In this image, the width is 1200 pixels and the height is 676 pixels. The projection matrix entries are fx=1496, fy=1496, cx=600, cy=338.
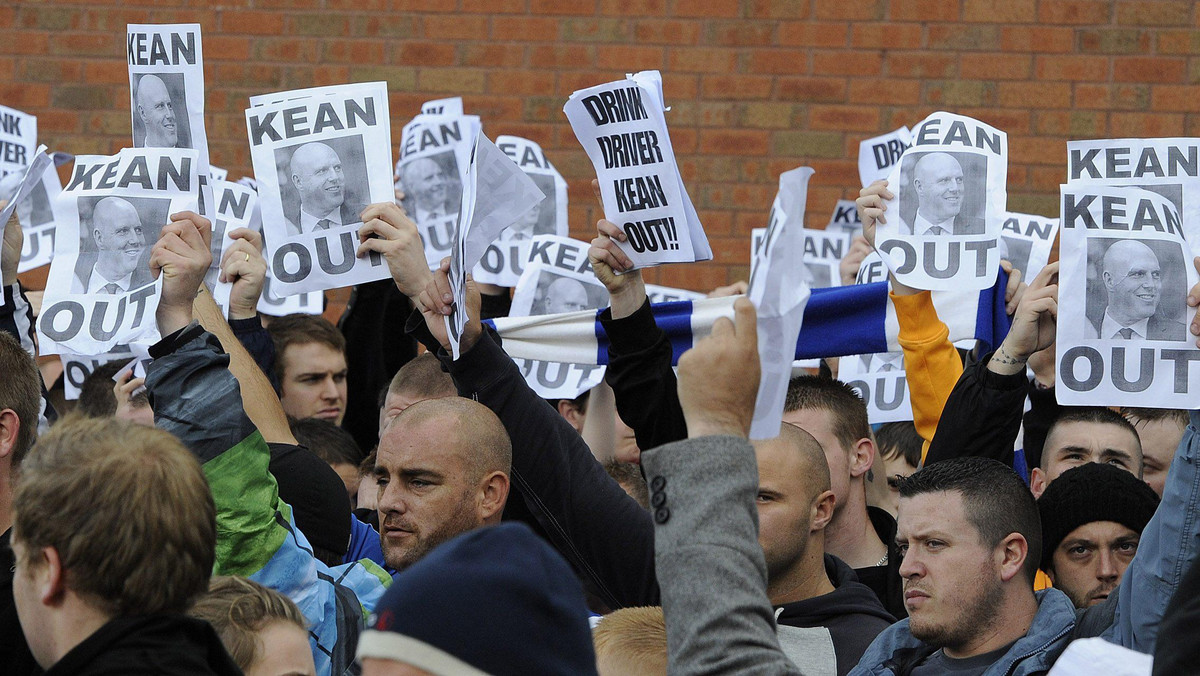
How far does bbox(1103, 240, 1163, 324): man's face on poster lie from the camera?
346 cm

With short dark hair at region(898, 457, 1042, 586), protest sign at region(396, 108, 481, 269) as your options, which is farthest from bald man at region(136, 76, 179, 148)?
short dark hair at region(898, 457, 1042, 586)

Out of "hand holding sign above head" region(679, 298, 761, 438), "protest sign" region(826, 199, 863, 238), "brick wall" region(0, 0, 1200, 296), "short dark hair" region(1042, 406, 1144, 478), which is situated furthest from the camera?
"brick wall" region(0, 0, 1200, 296)

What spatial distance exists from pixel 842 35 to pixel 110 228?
4.45 meters

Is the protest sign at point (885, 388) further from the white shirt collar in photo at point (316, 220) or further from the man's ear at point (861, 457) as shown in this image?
the white shirt collar in photo at point (316, 220)

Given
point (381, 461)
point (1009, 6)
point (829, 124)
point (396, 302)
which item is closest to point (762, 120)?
point (829, 124)

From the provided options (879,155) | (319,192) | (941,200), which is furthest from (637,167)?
(879,155)

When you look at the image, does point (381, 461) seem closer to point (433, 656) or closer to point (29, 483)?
point (29, 483)

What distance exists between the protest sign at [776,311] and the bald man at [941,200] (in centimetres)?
211

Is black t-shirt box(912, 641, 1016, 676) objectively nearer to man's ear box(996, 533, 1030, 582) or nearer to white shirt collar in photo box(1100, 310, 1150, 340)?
man's ear box(996, 533, 1030, 582)

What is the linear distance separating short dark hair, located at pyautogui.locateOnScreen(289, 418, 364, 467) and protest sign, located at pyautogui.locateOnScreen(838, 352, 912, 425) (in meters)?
1.69

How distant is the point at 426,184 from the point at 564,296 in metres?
0.90

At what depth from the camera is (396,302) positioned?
5.81m

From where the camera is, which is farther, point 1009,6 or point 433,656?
point 1009,6

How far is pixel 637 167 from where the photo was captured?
3.77 meters
